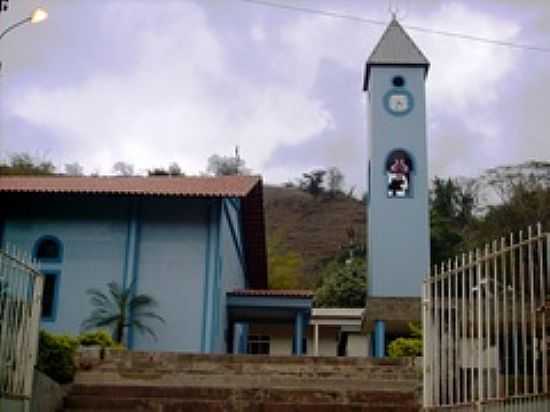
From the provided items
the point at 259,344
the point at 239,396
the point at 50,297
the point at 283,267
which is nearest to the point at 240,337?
the point at 259,344

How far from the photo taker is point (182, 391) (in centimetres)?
1046

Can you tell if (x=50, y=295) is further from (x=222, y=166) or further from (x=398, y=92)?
(x=222, y=166)

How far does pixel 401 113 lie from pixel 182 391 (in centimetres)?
1598

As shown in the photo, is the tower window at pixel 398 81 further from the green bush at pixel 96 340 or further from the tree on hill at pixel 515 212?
the green bush at pixel 96 340

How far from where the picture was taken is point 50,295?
19.5 metres

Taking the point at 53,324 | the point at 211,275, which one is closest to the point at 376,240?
the point at 211,275

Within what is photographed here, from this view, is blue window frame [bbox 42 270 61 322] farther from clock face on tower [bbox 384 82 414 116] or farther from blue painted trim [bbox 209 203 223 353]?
clock face on tower [bbox 384 82 414 116]

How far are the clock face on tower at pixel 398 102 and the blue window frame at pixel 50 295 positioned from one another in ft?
34.5

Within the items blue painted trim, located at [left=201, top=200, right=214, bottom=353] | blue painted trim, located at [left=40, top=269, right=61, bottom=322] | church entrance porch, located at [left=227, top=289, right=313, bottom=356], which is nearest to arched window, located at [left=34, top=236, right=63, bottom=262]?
blue painted trim, located at [left=40, top=269, right=61, bottom=322]

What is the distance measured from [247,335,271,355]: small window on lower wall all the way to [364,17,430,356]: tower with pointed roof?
17.9 feet

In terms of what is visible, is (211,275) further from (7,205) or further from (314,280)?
(314,280)

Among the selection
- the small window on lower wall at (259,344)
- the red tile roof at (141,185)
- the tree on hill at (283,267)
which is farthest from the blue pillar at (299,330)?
the tree on hill at (283,267)

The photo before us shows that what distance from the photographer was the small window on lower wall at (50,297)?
1938 centimetres

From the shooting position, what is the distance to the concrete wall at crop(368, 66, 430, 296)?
79.0 feet
